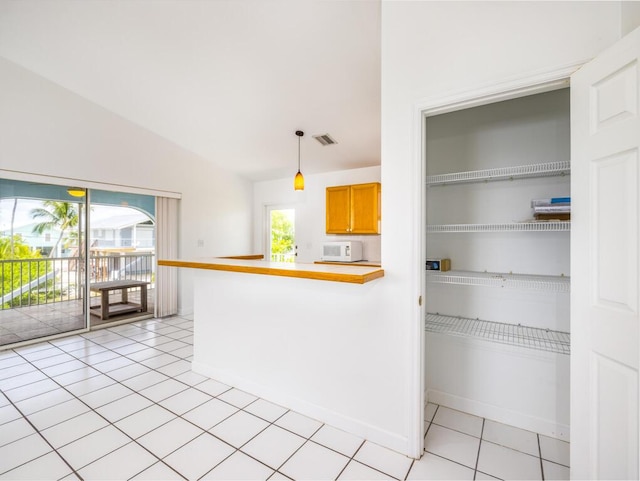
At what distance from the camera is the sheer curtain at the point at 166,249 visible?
15.8ft

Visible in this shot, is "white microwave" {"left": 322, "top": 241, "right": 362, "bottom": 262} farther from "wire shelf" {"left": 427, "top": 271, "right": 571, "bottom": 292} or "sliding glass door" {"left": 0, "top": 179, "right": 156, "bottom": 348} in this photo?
"sliding glass door" {"left": 0, "top": 179, "right": 156, "bottom": 348}

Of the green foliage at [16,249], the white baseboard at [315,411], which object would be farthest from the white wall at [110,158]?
the white baseboard at [315,411]

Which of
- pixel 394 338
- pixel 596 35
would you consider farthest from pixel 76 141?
pixel 596 35

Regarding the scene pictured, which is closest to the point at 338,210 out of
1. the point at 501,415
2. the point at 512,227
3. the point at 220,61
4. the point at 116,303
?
the point at 220,61

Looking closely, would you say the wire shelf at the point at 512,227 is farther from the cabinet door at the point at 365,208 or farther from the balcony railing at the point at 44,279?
the balcony railing at the point at 44,279

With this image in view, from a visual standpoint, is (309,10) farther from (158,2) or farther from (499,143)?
(499,143)

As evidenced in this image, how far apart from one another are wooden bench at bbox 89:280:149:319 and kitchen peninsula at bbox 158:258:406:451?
2481 millimetres

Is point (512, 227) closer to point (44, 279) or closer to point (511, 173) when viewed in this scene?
point (511, 173)

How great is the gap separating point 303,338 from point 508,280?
1.43 m

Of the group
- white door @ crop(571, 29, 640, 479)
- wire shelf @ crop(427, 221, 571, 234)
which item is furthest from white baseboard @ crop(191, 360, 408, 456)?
wire shelf @ crop(427, 221, 571, 234)

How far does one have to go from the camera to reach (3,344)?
353 cm

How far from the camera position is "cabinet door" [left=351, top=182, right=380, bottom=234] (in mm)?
4543

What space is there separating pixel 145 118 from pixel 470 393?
4995mm

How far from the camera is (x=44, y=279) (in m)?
4.00
